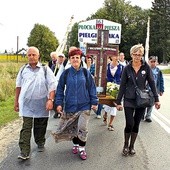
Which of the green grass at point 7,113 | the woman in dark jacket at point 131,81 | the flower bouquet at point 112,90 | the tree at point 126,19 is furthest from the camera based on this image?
the tree at point 126,19

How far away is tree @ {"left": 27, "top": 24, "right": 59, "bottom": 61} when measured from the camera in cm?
5970

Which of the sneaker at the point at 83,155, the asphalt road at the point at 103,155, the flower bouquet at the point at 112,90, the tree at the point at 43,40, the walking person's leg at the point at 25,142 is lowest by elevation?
the asphalt road at the point at 103,155

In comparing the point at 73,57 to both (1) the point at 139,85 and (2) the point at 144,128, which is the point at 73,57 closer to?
(1) the point at 139,85

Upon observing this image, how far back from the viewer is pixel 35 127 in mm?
6387

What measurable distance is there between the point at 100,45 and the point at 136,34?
67.4 meters

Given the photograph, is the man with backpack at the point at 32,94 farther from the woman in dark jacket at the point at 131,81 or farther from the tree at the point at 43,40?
the tree at the point at 43,40

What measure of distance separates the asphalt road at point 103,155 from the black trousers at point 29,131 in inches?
7.6

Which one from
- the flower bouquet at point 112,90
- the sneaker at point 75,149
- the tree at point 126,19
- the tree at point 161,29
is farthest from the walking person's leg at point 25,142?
the tree at point 161,29

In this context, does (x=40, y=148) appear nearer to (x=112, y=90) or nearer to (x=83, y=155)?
(x=83, y=155)

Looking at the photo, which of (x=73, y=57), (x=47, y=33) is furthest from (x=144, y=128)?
(x=47, y=33)

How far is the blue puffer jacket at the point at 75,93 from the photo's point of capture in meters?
5.80

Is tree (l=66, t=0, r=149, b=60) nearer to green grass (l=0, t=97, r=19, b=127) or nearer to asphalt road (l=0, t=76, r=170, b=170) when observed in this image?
green grass (l=0, t=97, r=19, b=127)

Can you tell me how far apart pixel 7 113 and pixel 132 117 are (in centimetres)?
553

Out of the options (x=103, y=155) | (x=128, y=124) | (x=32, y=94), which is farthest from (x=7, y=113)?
(x=128, y=124)
